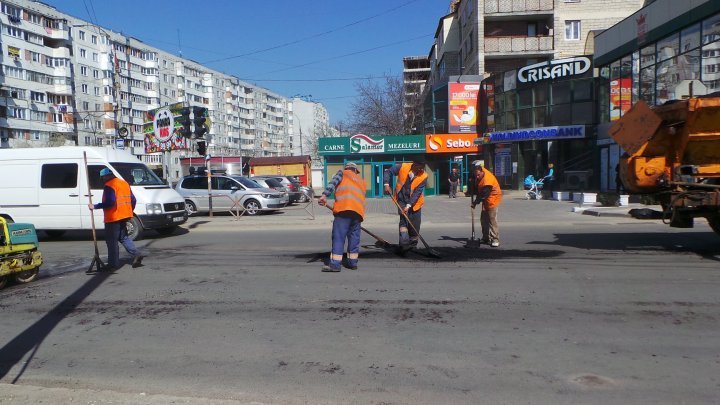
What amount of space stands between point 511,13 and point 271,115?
103 m

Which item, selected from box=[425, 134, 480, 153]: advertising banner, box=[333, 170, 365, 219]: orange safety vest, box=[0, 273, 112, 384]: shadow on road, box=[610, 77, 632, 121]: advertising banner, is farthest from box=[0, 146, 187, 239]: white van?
box=[425, 134, 480, 153]: advertising banner

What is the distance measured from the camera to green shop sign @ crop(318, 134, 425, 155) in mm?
31109

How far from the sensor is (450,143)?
103 ft

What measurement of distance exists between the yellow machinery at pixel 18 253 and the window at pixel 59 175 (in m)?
5.41

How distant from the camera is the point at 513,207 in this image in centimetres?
2050

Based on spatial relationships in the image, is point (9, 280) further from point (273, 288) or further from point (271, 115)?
point (271, 115)

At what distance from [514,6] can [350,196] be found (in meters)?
34.7

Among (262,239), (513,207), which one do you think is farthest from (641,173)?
(513,207)

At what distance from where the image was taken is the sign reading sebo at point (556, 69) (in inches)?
1037

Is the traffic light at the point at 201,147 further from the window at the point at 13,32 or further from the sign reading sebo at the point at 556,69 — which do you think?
the window at the point at 13,32

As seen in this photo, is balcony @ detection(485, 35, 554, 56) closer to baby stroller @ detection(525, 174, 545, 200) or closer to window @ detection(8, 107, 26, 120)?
baby stroller @ detection(525, 174, 545, 200)

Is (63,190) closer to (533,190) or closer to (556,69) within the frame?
(533,190)

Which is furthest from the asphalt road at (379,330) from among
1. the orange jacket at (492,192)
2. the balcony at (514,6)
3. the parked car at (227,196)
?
the balcony at (514,6)

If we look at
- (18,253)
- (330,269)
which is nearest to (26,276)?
(18,253)
